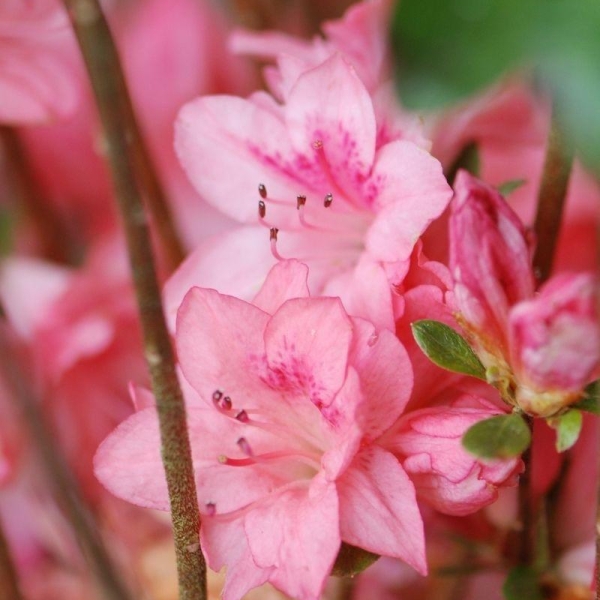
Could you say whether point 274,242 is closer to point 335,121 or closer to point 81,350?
point 335,121

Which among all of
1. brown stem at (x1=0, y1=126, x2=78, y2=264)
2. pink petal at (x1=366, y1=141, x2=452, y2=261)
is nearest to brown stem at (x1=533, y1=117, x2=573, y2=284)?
pink petal at (x1=366, y1=141, x2=452, y2=261)

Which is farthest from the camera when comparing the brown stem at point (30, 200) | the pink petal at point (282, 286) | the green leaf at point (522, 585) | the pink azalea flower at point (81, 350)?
the brown stem at point (30, 200)

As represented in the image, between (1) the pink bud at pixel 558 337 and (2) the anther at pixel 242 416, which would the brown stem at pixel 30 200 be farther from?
(1) the pink bud at pixel 558 337

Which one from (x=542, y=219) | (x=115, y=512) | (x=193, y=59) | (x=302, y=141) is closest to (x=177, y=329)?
(x=302, y=141)

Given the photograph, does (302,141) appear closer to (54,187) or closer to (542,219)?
(542,219)

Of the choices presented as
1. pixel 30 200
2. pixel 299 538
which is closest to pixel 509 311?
pixel 299 538

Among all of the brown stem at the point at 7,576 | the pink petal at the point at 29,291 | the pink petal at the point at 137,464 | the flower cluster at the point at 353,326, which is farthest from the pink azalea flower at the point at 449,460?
the pink petal at the point at 29,291

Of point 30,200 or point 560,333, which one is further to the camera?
point 30,200
